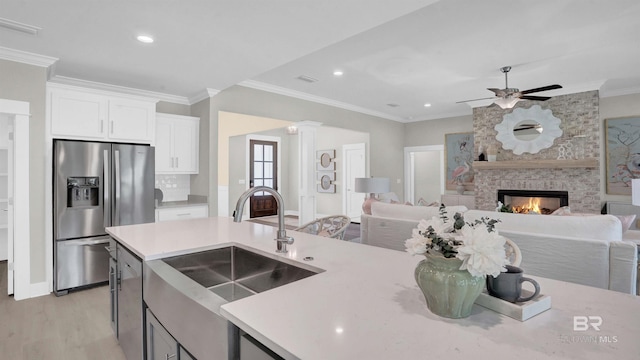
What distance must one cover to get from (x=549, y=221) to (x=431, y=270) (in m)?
2.20

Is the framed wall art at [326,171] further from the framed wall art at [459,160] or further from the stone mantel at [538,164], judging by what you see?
the stone mantel at [538,164]

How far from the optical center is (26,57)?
10.4 ft

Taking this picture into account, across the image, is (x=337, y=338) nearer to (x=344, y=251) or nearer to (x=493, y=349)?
(x=493, y=349)

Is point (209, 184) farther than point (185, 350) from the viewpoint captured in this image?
Yes

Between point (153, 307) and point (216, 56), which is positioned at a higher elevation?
point (216, 56)

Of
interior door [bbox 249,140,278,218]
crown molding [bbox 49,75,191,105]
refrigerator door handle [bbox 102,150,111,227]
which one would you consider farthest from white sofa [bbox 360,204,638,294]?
interior door [bbox 249,140,278,218]

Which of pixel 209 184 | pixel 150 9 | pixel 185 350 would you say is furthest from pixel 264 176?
pixel 185 350

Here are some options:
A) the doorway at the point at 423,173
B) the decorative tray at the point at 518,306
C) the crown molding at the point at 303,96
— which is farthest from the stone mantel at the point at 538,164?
the decorative tray at the point at 518,306

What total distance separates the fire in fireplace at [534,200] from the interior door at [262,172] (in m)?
5.63

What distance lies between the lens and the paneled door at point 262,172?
8.73 m

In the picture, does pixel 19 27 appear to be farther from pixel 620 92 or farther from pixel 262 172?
pixel 620 92

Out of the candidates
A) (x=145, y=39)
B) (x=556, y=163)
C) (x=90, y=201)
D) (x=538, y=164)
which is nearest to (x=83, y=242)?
(x=90, y=201)

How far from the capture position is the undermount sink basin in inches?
65.5

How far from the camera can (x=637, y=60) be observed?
13.3 feet
